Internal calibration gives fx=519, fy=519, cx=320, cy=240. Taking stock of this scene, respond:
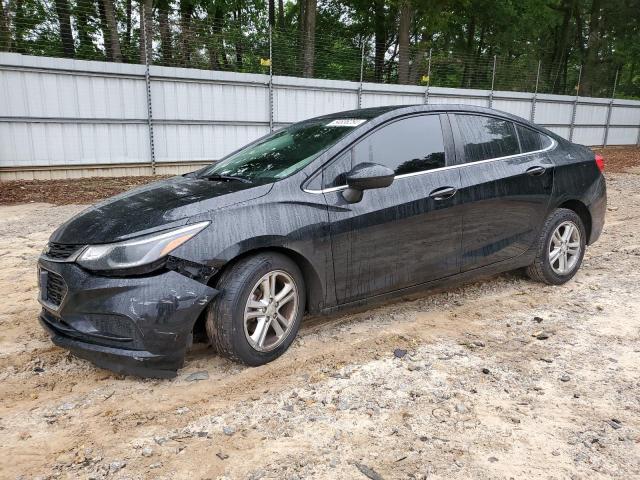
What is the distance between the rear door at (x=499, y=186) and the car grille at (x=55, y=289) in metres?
2.73

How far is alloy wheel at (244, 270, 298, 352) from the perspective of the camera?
3.03 m

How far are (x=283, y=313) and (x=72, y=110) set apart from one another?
10.2 meters

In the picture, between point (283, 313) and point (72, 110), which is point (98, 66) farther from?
point (283, 313)

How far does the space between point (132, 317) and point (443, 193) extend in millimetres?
2274

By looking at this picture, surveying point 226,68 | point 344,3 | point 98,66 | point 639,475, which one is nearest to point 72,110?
point 98,66

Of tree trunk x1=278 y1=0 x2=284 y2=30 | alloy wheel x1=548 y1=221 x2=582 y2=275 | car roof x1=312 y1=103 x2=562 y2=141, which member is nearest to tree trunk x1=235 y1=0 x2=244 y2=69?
car roof x1=312 y1=103 x2=562 y2=141

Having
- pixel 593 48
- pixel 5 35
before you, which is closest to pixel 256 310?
pixel 5 35

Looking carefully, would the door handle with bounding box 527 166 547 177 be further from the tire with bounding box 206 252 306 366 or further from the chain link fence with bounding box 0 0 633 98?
the chain link fence with bounding box 0 0 633 98

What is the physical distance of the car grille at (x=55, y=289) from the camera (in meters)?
2.85

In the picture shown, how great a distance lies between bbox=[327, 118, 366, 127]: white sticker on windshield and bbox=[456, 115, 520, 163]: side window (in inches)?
34.4

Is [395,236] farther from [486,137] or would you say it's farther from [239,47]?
[239,47]

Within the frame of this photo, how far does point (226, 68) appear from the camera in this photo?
13.7 m

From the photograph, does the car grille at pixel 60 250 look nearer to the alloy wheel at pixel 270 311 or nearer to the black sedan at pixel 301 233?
the black sedan at pixel 301 233

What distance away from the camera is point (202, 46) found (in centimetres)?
1326
